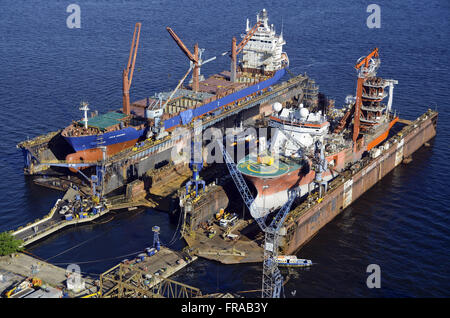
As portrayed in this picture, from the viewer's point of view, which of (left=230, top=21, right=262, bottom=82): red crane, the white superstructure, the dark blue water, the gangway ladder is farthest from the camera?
the white superstructure

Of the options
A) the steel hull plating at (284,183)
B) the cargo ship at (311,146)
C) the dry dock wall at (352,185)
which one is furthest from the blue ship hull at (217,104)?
the dry dock wall at (352,185)

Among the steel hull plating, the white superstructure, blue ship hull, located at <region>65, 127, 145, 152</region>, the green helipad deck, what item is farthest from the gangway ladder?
the white superstructure

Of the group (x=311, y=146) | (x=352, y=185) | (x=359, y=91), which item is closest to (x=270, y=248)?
(x=311, y=146)

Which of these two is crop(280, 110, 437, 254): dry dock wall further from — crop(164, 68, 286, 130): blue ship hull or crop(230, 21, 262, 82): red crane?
crop(230, 21, 262, 82): red crane

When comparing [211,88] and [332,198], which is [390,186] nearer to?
[332,198]
